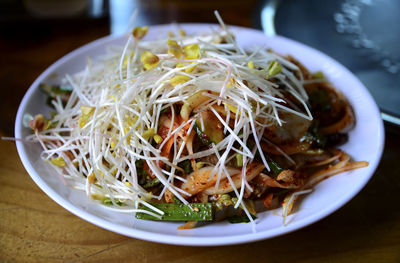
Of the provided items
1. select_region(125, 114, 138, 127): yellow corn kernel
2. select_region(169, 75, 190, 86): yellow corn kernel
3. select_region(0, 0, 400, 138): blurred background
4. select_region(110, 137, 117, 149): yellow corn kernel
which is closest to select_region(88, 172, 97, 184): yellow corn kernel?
select_region(110, 137, 117, 149): yellow corn kernel

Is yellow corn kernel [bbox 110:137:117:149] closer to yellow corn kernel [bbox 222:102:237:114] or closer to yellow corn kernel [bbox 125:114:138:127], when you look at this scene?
yellow corn kernel [bbox 125:114:138:127]

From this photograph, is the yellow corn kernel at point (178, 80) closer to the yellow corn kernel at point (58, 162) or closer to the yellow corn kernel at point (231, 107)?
the yellow corn kernel at point (231, 107)

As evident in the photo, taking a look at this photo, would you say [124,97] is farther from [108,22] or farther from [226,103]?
[108,22]

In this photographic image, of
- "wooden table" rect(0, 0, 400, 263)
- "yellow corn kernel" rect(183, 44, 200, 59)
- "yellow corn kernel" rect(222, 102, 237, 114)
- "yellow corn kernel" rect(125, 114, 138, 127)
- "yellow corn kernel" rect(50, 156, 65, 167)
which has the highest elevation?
"yellow corn kernel" rect(183, 44, 200, 59)

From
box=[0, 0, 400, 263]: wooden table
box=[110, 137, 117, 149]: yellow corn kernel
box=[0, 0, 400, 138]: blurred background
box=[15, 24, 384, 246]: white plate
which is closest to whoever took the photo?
box=[15, 24, 384, 246]: white plate

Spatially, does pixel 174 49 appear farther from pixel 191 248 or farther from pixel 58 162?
pixel 191 248

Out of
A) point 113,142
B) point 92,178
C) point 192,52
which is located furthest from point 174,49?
point 92,178

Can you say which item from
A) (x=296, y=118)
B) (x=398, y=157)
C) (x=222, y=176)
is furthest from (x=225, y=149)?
(x=398, y=157)
